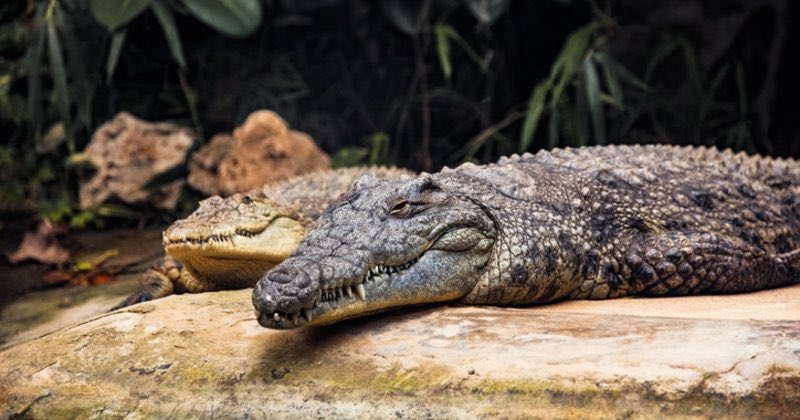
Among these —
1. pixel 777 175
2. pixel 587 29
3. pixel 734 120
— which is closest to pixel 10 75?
pixel 587 29

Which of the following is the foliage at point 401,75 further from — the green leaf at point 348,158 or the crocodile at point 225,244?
the crocodile at point 225,244

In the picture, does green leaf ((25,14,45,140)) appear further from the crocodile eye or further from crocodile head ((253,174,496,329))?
the crocodile eye

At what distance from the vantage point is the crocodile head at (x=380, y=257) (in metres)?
2.61

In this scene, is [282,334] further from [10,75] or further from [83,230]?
[10,75]

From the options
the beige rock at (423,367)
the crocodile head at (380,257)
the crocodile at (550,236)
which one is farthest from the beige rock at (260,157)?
the beige rock at (423,367)

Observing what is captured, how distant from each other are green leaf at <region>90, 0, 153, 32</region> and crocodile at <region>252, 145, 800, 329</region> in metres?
4.02

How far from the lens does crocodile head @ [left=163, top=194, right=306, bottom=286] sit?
3.91 metres

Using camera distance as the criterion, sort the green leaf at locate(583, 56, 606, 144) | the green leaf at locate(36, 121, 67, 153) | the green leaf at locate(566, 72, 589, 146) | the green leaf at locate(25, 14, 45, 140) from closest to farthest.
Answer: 1. the green leaf at locate(583, 56, 606, 144)
2. the green leaf at locate(566, 72, 589, 146)
3. the green leaf at locate(25, 14, 45, 140)
4. the green leaf at locate(36, 121, 67, 153)

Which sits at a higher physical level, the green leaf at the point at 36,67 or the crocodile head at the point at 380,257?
the green leaf at the point at 36,67

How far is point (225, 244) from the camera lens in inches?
156

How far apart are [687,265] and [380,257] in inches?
54.0

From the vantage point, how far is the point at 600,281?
349 cm

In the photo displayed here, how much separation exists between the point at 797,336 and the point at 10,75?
27.6 feet

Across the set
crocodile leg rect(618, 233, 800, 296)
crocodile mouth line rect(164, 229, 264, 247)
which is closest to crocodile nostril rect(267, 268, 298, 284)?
crocodile mouth line rect(164, 229, 264, 247)
